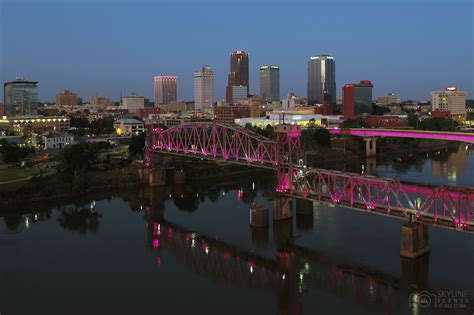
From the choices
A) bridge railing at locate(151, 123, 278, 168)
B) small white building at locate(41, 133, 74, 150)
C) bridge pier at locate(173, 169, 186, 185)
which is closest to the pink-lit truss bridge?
bridge railing at locate(151, 123, 278, 168)

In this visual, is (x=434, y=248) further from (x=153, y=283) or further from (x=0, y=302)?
(x=0, y=302)

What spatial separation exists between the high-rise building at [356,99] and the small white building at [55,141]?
79771 mm

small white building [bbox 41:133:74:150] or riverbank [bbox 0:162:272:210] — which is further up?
small white building [bbox 41:133:74:150]

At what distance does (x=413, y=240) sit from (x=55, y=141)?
6065 cm

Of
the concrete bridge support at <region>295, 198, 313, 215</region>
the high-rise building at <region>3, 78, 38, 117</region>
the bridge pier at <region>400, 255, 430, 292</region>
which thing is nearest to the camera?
the bridge pier at <region>400, 255, 430, 292</region>

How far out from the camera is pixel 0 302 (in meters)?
23.1

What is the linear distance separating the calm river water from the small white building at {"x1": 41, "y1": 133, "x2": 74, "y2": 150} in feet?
110

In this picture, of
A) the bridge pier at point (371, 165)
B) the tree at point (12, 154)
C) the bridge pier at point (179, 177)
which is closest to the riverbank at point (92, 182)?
the bridge pier at point (179, 177)

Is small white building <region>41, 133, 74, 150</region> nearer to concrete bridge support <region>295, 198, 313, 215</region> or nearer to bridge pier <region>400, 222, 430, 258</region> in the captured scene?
concrete bridge support <region>295, 198, 313, 215</region>

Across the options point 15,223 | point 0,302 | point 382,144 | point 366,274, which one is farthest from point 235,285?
point 382,144

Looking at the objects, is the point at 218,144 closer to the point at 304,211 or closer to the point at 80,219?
the point at 304,211

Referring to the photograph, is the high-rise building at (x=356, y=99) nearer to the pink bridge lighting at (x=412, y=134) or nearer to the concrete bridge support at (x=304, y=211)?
the pink bridge lighting at (x=412, y=134)

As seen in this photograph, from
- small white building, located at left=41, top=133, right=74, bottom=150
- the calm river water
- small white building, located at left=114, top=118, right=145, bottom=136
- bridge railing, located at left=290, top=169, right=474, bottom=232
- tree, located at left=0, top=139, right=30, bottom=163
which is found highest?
small white building, located at left=114, top=118, right=145, bottom=136

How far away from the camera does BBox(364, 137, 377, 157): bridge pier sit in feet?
259
